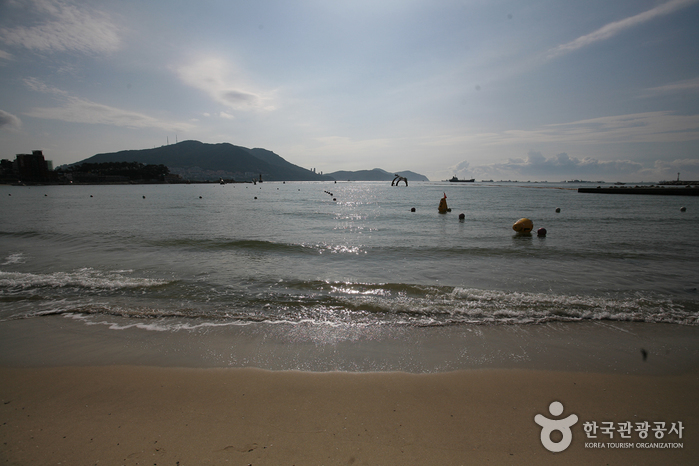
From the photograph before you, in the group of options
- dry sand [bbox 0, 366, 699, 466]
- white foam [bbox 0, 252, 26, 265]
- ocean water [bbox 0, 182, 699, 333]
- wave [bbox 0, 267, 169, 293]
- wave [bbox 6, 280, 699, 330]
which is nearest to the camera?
dry sand [bbox 0, 366, 699, 466]

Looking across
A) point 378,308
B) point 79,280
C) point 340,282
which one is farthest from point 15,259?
point 378,308

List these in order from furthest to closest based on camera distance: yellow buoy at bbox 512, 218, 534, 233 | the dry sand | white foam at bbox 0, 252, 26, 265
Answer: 1. yellow buoy at bbox 512, 218, 534, 233
2. white foam at bbox 0, 252, 26, 265
3. the dry sand

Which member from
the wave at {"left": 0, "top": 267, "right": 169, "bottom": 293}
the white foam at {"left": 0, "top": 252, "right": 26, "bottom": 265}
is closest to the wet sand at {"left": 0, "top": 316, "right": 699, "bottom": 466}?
the wave at {"left": 0, "top": 267, "right": 169, "bottom": 293}

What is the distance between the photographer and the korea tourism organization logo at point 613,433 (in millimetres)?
3236

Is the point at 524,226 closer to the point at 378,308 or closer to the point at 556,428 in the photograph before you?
the point at 378,308

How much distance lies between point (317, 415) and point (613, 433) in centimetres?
334

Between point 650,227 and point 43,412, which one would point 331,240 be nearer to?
point 43,412

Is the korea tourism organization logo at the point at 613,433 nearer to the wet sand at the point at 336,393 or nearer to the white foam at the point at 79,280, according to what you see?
the wet sand at the point at 336,393

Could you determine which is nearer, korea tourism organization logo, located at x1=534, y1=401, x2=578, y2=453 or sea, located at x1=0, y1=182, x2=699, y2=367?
korea tourism organization logo, located at x1=534, y1=401, x2=578, y2=453

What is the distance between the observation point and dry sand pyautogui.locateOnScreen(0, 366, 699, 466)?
298cm

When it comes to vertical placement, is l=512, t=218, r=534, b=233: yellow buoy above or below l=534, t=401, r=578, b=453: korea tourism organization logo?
above

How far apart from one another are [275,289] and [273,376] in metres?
4.23

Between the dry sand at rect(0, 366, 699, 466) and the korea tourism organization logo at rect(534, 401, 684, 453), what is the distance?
0.05m

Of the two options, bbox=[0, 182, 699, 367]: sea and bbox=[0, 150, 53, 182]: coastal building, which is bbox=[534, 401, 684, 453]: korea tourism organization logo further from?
bbox=[0, 150, 53, 182]: coastal building
